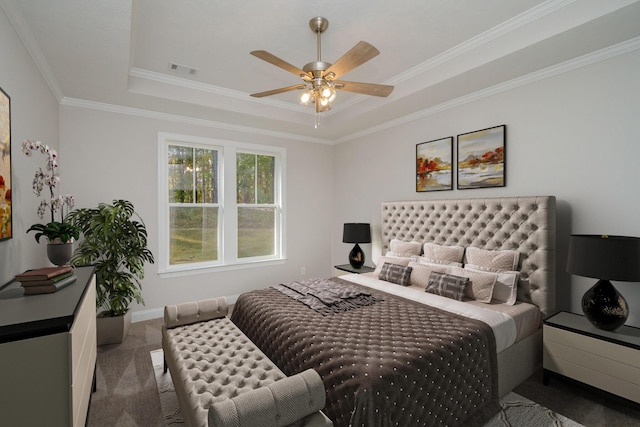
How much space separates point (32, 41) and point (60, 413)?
101 inches

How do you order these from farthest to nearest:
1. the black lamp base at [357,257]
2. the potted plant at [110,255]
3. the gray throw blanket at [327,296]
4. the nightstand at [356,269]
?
the black lamp base at [357,257], the nightstand at [356,269], the potted plant at [110,255], the gray throw blanket at [327,296]

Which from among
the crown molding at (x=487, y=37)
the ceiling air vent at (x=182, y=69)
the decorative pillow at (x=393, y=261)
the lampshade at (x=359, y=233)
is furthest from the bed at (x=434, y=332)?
the ceiling air vent at (x=182, y=69)

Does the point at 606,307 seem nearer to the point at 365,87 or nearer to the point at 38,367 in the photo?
the point at 365,87

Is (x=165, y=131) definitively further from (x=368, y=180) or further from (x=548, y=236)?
(x=548, y=236)

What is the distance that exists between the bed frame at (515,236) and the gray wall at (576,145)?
0.69 ft

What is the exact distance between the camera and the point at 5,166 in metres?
1.90

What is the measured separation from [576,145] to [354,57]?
216 cm

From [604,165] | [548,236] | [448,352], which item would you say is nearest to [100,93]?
[448,352]

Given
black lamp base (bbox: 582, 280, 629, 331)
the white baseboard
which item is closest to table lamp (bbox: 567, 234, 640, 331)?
black lamp base (bbox: 582, 280, 629, 331)

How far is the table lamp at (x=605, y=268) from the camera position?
2031mm

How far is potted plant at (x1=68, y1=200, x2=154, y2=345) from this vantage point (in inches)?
122

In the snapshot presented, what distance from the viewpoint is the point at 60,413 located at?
1255 mm

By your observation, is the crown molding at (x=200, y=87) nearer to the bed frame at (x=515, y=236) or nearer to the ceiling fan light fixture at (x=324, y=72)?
the ceiling fan light fixture at (x=324, y=72)

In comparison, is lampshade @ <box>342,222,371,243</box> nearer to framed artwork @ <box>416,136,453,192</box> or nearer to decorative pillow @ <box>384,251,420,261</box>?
decorative pillow @ <box>384,251,420,261</box>
